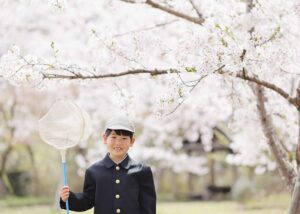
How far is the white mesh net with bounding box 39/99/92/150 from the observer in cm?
388

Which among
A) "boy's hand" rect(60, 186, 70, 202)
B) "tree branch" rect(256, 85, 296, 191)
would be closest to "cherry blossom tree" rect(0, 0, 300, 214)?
"tree branch" rect(256, 85, 296, 191)

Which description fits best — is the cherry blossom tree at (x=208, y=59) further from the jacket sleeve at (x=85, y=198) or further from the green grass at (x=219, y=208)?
the green grass at (x=219, y=208)

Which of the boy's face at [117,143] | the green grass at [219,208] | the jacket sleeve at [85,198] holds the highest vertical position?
the boy's face at [117,143]

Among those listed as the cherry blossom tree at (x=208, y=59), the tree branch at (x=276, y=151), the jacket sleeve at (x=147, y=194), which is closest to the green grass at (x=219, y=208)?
the cherry blossom tree at (x=208, y=59)

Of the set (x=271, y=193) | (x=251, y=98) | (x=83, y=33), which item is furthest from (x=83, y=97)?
(x=251, y=98)

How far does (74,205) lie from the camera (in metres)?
3.67

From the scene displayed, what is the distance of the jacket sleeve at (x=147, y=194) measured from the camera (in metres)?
3.68

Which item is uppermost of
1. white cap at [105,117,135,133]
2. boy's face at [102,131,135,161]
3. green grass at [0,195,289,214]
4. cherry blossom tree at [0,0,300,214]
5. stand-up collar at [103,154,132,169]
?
cherry blossom tree at [0,0,300,214]

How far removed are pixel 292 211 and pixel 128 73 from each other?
1.46 metres

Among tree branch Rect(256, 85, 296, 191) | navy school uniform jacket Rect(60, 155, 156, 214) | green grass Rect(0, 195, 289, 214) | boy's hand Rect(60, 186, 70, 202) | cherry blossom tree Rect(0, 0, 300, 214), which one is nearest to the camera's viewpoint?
boy's hand Rect(60, 186, 70, 202)

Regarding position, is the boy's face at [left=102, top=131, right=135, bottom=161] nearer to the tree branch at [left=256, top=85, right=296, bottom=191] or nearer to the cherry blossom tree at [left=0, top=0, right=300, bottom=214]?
the cherry blossom tree at [left=0, top=0, right=300, bottom=214]

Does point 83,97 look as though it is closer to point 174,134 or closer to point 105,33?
point 174,134

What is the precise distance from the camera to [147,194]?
3.69 meters

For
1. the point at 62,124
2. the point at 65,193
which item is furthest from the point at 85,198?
the point at 62,124
